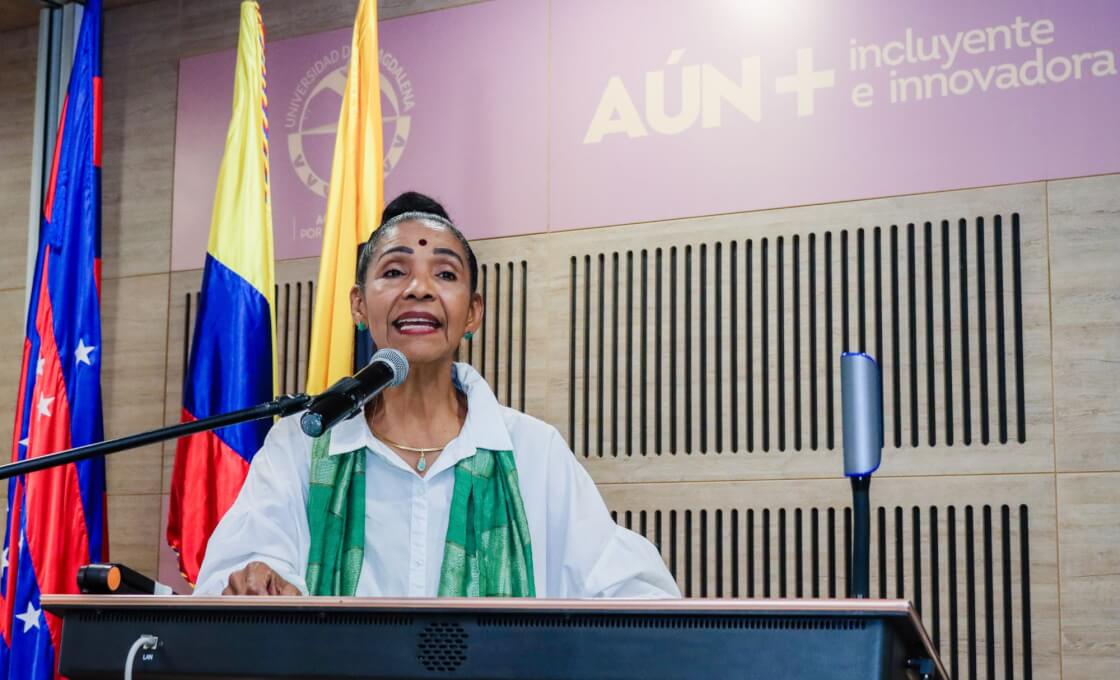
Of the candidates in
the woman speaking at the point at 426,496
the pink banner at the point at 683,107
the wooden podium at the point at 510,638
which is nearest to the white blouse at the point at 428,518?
the woman speaking at the point at 426,496

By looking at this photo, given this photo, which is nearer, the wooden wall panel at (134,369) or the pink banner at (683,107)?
the pink banner at (683,107)

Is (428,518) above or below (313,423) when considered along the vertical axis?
below

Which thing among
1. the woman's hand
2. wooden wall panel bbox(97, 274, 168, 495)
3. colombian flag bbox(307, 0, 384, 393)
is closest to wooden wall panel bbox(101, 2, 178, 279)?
wooden wall panel bbox(97, 274, 168, 495)

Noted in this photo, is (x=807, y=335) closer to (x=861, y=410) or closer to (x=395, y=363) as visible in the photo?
(x=395, y=363)

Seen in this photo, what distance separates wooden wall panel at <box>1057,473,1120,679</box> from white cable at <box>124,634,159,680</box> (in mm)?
2505

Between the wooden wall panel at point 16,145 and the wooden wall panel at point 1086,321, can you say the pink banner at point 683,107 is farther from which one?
the wooden wall panel at point 16,145

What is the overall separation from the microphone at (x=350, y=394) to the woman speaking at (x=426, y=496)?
58cm

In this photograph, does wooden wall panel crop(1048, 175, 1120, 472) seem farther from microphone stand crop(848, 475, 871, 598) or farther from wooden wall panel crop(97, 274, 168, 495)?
wooden wall panel crop(97, 274, 168, 495)

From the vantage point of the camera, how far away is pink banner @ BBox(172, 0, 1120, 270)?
145 inches

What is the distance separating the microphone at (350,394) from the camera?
1662mm

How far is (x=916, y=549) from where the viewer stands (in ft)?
11.9

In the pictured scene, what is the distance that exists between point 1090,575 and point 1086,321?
628 millimetres

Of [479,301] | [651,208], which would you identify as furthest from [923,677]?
[651,208]

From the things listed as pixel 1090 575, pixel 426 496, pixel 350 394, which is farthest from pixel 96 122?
pixel 1090 575
